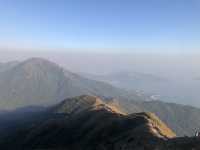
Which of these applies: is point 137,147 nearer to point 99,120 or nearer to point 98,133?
point 98,133

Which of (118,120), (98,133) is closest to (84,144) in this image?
(98,133)

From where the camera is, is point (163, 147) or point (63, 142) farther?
point (63, 142)

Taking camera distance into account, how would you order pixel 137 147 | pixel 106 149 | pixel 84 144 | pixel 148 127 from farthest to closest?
pixel 84 144
pixel 148 127
pixel 106 149
pixel 137 147

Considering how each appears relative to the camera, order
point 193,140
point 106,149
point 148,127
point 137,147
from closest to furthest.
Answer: point 193,140 < point 137,147 < point 106,149 < point 148,127

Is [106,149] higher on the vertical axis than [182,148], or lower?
lower

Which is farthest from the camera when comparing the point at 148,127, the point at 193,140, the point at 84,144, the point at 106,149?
the point at 84,144

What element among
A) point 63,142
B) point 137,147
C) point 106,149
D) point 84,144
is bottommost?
point 63,142

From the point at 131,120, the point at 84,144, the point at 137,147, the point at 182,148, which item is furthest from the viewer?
the point at 131,120

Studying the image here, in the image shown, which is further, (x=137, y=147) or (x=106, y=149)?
(x=106, y=149)

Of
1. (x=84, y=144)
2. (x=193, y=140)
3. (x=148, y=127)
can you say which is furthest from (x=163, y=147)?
(x=84, y=144)

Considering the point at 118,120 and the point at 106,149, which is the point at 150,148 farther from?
the point at 118,120
